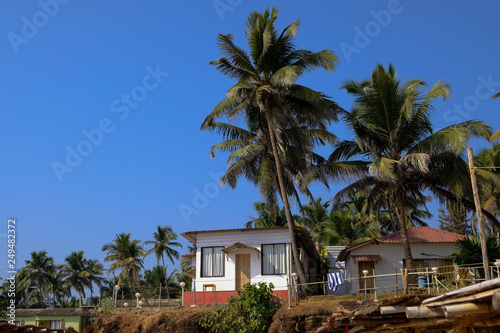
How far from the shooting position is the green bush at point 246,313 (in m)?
21.6

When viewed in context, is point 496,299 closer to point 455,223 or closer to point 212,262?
point 212,262

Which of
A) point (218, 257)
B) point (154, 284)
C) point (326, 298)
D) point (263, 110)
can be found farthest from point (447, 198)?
point (154, 284)

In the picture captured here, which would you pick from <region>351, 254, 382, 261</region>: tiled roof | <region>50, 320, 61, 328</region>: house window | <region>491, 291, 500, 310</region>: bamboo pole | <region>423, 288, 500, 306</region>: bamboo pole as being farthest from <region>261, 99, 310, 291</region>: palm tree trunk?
<region>50, 320, 61, 328</region>: house window

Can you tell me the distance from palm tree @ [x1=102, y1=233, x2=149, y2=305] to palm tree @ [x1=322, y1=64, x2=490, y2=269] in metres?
34.1

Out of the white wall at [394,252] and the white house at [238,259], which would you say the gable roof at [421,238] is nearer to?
the white wall at [394,252]

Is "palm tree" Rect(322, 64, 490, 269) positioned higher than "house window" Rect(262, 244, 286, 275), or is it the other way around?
"palm tree" Rect(322, 64, 490, 269)

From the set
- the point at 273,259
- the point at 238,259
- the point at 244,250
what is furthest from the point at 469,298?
the point at 238,259

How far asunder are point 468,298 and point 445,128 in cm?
1745

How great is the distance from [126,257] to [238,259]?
98.5 ft

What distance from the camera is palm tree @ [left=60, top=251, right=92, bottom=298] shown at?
6153cm

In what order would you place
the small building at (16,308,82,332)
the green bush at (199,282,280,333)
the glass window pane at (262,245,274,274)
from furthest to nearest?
the small building at (16,308,82,332) < the glass window pane at (262,245,274,274) < the green bush at (199,282,280,333)

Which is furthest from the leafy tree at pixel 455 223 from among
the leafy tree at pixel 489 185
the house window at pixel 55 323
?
the house window at pixel 55 323

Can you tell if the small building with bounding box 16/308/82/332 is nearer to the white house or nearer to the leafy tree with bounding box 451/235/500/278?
the white house

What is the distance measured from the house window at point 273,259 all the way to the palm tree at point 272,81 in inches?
103
